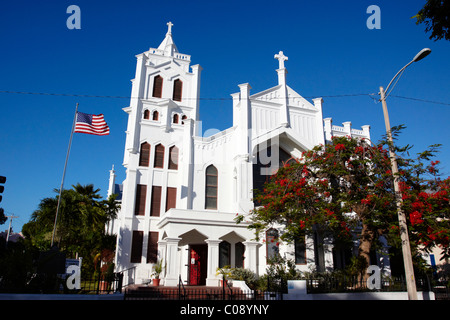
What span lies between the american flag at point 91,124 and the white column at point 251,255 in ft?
38.1

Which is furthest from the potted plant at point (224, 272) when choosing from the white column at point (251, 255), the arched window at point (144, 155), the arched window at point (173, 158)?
the arched window at point (144, 155)

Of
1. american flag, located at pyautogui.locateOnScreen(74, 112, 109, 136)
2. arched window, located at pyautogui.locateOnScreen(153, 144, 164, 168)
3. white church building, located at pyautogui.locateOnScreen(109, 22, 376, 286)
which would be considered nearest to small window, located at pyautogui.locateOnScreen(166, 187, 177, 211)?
white church building, located at pyautogui.locateOnScreen(109, 22, 376, 286)

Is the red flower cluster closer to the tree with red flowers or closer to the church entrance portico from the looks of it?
the tree with red flowers

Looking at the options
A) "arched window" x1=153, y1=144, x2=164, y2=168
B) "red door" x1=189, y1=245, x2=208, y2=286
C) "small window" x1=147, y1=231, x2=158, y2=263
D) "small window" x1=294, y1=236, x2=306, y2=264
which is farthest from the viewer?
"arched window" x1=153, y1=144, x2=164, y2=168

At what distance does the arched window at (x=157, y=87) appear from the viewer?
29.7 meters

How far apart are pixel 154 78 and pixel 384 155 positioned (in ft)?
65.3

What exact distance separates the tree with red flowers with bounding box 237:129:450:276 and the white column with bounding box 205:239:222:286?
2.14 metres

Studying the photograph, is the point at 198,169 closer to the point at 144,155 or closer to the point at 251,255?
the point at 144,155

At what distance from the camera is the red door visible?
2231 centimetres

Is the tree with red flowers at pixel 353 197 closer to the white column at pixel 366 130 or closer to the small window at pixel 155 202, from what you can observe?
the small window at pixel 155 202
